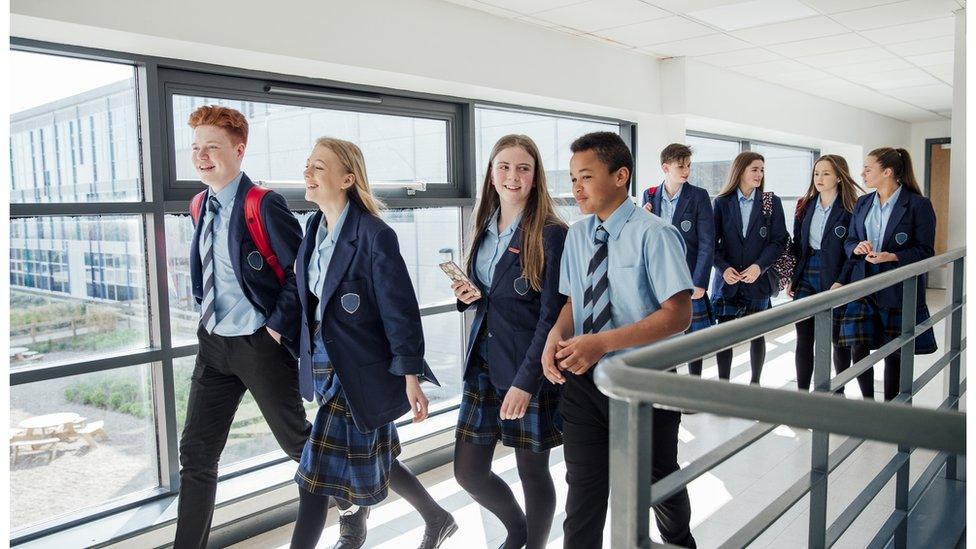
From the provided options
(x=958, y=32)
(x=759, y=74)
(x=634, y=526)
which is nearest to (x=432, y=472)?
(x=634, y=526)

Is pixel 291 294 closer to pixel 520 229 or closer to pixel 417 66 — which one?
pixel 520 229

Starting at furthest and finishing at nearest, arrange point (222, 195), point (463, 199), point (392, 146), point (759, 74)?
point (759, 74) → point (463, 199) → point (392, 146) → point (222, 195)

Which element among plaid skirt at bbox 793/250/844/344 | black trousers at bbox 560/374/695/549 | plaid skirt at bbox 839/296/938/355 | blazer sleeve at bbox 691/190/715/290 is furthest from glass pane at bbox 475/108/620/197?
black trousers at bbox 560/374/695/549

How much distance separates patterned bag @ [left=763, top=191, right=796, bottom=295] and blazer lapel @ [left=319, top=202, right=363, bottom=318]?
3.26 metres

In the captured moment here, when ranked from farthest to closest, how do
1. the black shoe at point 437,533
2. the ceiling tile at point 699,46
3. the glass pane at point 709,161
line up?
the glass pane at point 709,161 < the ceiling tile at point 699,46 < the black shoe at point 437,533

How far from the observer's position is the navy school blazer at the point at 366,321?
254 centimetres

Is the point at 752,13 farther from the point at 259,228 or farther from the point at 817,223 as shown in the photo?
the point at 259,228

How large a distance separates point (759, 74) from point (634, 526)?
22.9ft

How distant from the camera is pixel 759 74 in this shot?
7.24 metres

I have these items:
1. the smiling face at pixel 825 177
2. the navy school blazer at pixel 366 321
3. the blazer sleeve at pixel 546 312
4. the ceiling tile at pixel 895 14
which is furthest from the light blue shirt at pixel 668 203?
the navy school blazer at pixel 366 321

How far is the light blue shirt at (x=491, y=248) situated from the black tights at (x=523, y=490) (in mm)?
582

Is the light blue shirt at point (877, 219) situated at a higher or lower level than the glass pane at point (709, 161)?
lower

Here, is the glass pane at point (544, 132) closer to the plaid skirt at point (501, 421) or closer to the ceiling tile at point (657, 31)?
the ceiling tile at point (657, 31)

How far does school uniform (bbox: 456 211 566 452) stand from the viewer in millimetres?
2498
